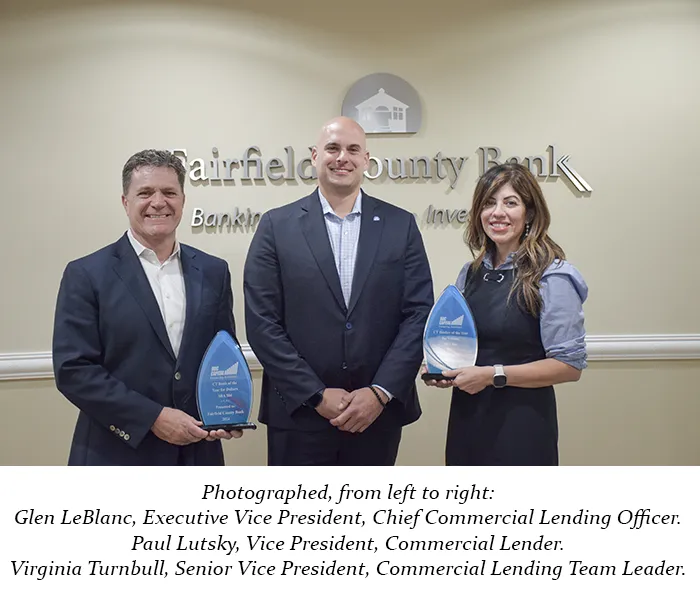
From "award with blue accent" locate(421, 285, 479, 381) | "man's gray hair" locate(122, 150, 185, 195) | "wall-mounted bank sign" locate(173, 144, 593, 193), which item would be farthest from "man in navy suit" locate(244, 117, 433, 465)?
"wall-mounted bank sign" locate(173, 144, 593, 193)

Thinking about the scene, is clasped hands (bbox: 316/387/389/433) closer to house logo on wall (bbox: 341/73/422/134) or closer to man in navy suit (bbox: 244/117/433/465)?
man in navy suit (bbox: 244/117/433/465)

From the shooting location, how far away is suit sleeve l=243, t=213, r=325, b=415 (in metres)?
2.24

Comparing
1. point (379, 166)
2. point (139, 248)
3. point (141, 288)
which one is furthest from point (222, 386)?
point (379, 166)

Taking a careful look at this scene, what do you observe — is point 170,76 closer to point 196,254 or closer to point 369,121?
point 369,121

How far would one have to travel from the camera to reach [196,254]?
2.26m

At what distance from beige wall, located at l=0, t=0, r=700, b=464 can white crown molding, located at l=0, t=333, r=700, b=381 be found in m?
0.05

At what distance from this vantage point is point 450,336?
84.7 inches

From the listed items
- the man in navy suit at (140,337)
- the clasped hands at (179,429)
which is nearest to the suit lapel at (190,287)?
the man in navy suit at (140,337)

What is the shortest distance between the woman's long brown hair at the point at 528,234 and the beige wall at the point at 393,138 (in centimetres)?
108

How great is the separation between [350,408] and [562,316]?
2.40 ft

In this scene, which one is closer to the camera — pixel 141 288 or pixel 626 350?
pixel 141 288

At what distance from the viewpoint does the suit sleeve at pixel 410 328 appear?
89.4 inches

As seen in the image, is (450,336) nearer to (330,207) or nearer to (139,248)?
(330,207)
